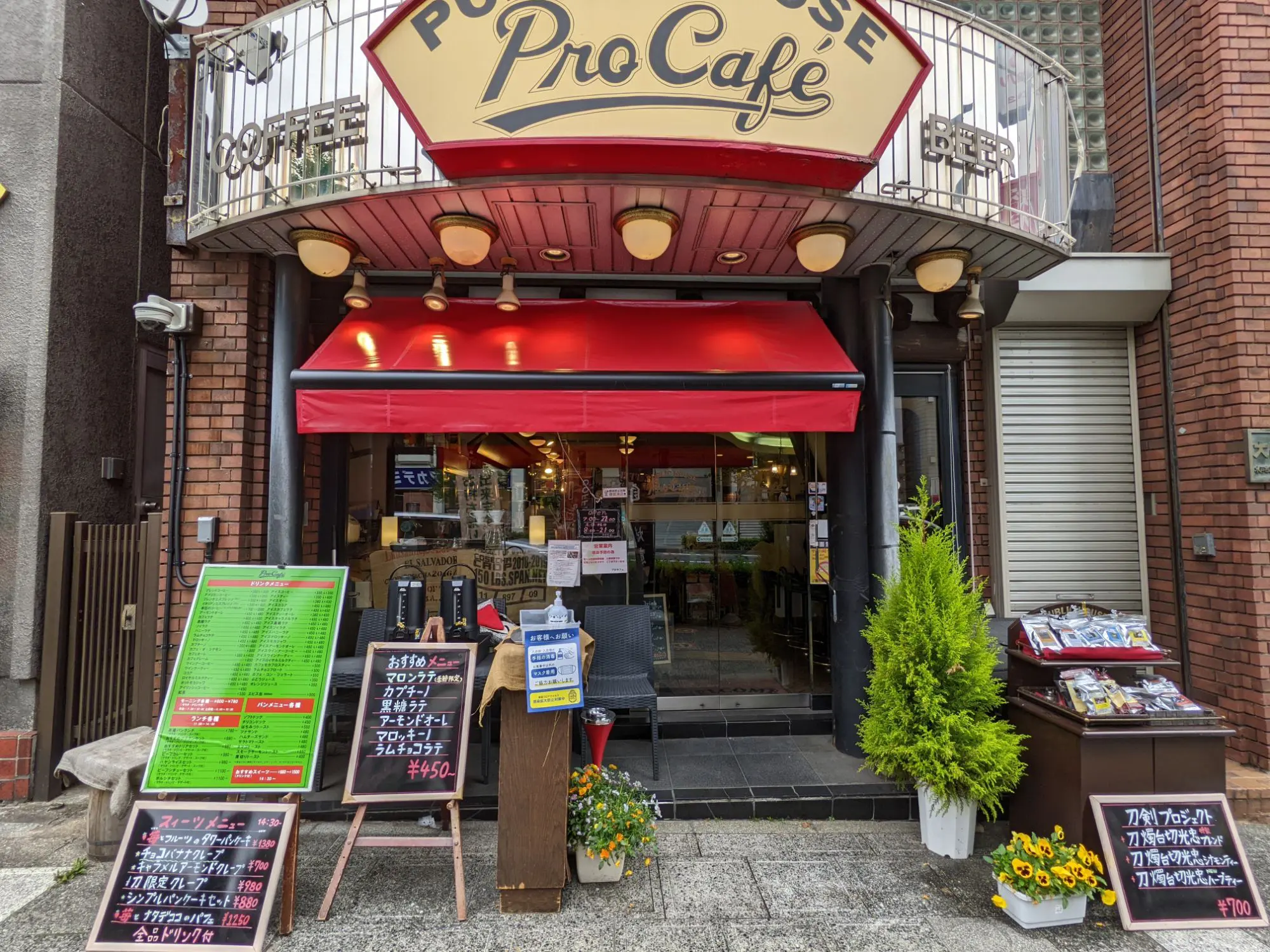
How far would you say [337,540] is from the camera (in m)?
5.53

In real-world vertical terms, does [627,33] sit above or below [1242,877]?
above

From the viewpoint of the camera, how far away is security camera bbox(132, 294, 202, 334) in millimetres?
4492

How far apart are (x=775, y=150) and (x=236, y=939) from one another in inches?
184

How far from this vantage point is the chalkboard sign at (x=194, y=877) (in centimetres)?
291

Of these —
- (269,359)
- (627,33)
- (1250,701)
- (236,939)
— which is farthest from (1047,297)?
(236,939)

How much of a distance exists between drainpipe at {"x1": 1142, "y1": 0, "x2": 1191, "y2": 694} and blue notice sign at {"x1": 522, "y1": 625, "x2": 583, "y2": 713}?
5179 mm

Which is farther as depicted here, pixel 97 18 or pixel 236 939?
pixel 97 18

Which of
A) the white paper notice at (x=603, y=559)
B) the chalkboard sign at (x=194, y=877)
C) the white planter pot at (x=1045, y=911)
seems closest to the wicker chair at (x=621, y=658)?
the white paper notice at (x=603, y=559)

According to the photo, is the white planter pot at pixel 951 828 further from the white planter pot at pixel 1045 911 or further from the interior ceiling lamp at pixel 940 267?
the interior ceiling lamp at pixel 940 267

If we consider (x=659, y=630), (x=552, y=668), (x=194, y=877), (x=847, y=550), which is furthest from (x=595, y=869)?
(x=847, y=550)

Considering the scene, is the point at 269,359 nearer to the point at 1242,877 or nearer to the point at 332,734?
the point at 332,734

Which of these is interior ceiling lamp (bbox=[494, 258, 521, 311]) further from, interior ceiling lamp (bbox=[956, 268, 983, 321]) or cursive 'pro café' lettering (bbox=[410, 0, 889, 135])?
interior ceiling lamp (bbox=[956, 268, 983, 321])

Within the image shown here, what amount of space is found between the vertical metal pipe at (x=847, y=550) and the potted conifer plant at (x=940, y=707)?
0.91m

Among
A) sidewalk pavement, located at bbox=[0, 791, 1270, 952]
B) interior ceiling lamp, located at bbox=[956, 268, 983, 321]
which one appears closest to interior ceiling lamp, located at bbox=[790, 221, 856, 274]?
interior ceiling lamp, located at bbox=[956, 268, 983, 321]
